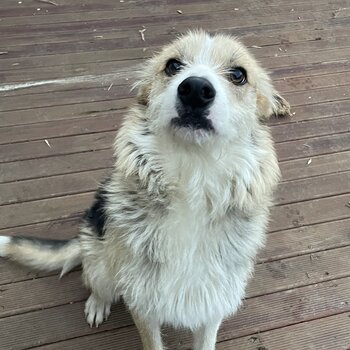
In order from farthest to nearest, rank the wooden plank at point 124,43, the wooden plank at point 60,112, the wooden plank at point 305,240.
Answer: the wooden plank at point 124,43
the wooden plank at point 60,112
the wooden plank at point 305,240

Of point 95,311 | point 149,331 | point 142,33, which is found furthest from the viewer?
point 142,33

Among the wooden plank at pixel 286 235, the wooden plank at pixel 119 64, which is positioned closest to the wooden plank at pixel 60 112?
the wooden plank at pixel 119 64

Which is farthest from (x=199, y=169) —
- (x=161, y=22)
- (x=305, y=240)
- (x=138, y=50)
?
(x=161, y=22)

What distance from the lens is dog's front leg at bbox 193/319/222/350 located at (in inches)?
95.3

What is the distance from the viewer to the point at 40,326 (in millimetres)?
2713

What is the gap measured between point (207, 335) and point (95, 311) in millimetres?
625

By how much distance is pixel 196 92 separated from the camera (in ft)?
6.22

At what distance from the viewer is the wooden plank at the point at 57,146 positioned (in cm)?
362

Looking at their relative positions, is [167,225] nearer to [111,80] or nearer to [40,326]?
[40,326]

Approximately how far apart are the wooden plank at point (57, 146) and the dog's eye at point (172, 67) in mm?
1573

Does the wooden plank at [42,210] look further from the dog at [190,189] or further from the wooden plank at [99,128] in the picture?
the dog at [190,189]

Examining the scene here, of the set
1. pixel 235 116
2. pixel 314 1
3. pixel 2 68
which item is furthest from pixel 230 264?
pixel 314 1

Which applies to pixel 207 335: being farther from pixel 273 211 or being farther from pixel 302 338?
pixel 273 211

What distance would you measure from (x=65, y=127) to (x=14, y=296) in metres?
1.46
